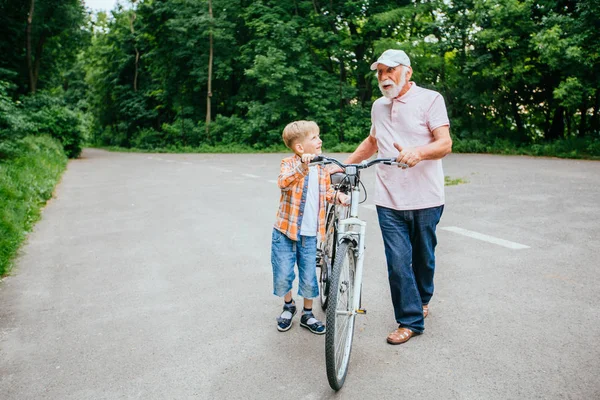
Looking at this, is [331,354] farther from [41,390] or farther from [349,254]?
[41,390]

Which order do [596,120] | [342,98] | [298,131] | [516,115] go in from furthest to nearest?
[342,98] < [516,115] < [596,120] < [298,131]

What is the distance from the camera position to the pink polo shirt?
3.29 meters

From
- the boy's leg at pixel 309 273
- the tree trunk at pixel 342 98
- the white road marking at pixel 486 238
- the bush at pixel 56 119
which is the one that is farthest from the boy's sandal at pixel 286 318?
the tree trunk at pixel 342 98

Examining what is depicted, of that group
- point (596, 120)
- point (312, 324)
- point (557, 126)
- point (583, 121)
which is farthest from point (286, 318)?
point (557, 126)

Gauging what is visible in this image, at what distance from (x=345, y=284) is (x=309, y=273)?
0.61 metres

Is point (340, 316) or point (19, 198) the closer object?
point (340, 316)

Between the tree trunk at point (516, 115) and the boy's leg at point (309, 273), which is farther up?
the tree trunk at point (516, 115)

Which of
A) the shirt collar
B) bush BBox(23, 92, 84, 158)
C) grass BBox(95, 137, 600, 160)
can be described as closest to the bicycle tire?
the shirt collar

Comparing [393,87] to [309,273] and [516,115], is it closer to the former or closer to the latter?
[309,273]

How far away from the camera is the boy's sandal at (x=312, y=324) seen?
3.71m

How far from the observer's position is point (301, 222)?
3.58 metres

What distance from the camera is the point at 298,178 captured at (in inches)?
132

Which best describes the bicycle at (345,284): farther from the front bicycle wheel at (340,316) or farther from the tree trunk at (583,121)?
the tree trunk at (583,121)

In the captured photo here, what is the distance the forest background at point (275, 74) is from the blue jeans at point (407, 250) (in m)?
4.26
